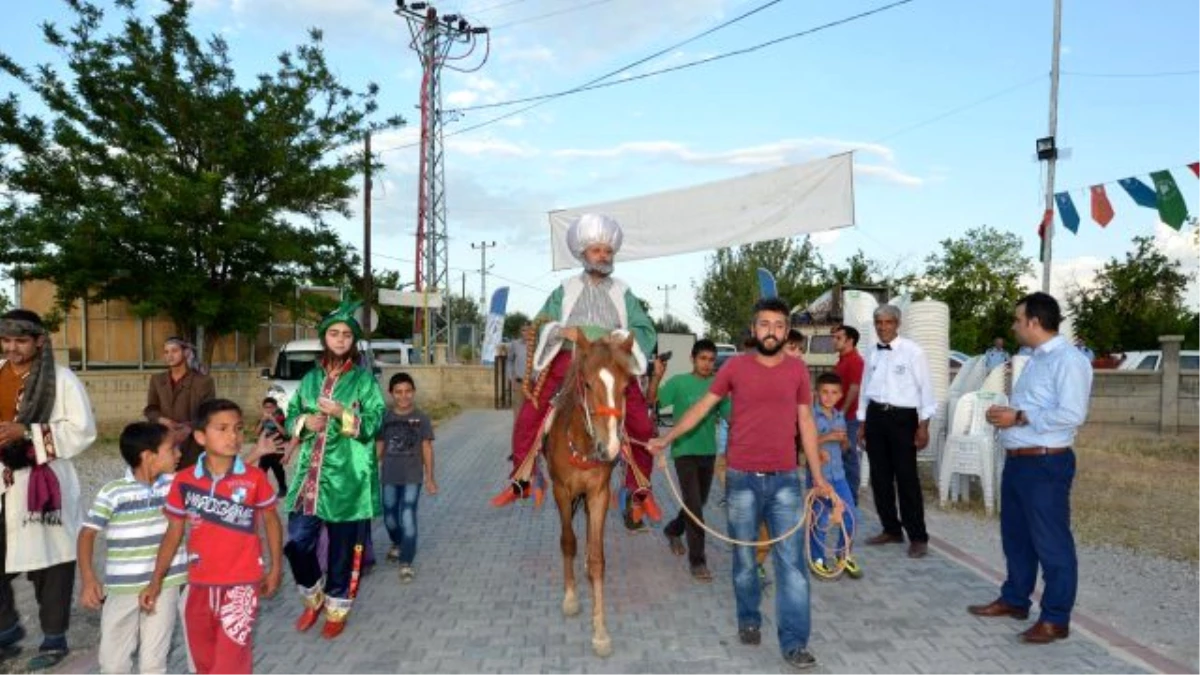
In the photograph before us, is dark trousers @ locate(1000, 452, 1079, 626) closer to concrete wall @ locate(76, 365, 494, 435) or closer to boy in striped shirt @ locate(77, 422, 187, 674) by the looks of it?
boy in striped shirt @ locate(77, 422, 187, 674)

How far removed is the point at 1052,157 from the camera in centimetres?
1410

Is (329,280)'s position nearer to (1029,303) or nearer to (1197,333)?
(1029,303)

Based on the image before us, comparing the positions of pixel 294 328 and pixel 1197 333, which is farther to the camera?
pixel 1197 333

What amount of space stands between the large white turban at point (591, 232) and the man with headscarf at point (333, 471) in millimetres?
1602

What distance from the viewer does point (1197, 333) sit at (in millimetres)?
30125

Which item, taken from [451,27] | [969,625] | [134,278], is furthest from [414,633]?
[451,27]

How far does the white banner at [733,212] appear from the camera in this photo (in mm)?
9117

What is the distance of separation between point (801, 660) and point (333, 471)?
293 cm

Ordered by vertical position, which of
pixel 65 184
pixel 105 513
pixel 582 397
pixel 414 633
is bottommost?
pixel 414 633

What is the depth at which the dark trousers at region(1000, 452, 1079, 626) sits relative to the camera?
4660mm

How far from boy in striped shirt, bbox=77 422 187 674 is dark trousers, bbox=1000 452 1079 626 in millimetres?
4712

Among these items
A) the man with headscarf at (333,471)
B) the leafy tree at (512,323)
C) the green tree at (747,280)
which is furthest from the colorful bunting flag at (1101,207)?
the leafy tree at (512,323)

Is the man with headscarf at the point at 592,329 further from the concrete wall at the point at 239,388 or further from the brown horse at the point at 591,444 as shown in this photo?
the concrete wall at the point at 239,388

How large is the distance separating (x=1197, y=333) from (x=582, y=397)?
3415cm
